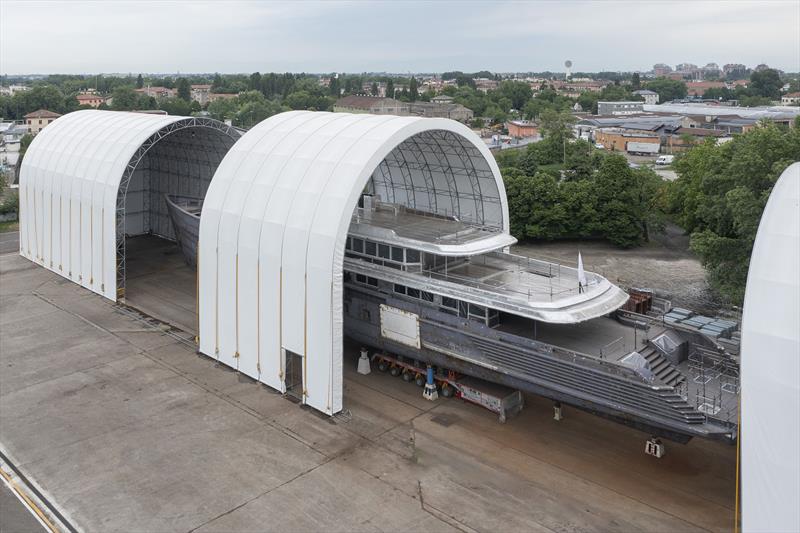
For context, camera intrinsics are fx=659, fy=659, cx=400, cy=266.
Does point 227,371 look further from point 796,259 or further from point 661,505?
point 796,259

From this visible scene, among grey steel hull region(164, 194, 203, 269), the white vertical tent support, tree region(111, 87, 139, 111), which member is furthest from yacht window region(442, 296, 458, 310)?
tree region(111, 87, 139, 111)

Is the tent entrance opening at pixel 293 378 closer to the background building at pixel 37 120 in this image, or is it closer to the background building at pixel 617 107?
the background building at pixel 37 120

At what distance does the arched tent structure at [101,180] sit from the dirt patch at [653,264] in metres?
25.1

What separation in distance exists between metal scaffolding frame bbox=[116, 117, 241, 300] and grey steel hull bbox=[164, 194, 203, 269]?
6.33 ft

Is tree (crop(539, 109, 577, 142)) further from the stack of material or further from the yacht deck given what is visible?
the stack of material

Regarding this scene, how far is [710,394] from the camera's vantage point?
2103 centimetres

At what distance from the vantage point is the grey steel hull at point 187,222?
40.8m

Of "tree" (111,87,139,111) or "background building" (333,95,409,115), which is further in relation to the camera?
"background building" (333,95,409,115)

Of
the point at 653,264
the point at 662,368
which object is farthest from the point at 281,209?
the point at 653,264

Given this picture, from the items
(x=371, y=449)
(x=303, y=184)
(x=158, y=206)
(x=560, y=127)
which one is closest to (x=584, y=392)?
(x=371, y=449)

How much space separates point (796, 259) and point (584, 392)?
8.40 m

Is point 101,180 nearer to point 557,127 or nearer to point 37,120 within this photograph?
point 557,127

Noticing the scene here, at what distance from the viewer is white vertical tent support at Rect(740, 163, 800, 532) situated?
13641 millimetres

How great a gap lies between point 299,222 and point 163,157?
30399 mm
